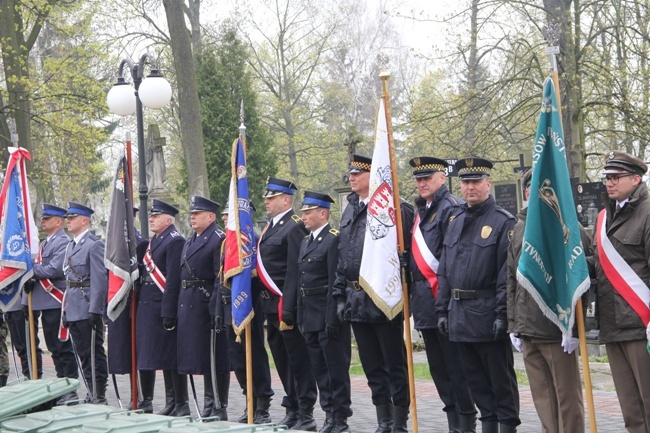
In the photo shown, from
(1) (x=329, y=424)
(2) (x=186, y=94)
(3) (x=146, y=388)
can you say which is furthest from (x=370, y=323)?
(2) (x=186, y=94)

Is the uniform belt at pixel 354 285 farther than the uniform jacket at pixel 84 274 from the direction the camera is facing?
No

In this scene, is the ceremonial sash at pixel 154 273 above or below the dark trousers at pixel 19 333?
above

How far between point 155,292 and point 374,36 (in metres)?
39.3

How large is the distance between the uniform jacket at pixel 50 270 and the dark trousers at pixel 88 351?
0.65 meters

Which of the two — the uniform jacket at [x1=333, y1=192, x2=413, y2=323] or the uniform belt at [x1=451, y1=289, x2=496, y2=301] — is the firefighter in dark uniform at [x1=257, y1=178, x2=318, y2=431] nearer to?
the uniform jacket at [x1=333, y1=192, x2=413, y2=323]

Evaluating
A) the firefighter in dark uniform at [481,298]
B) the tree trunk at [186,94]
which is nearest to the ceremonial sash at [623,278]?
the firefighter in dark uniform at [481,298]

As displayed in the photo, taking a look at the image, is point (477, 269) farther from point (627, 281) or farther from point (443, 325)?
point (627, 281)

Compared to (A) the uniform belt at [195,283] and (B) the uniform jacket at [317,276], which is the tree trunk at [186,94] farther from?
(B) the uniform jacket at [317,276]

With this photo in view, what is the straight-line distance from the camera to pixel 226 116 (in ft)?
109

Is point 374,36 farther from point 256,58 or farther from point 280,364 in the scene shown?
point 280,364

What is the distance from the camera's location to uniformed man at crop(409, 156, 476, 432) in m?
8.04

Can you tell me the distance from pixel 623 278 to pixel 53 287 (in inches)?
298

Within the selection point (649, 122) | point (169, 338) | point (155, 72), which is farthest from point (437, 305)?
point (649, 122)

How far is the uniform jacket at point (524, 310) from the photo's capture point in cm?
694
